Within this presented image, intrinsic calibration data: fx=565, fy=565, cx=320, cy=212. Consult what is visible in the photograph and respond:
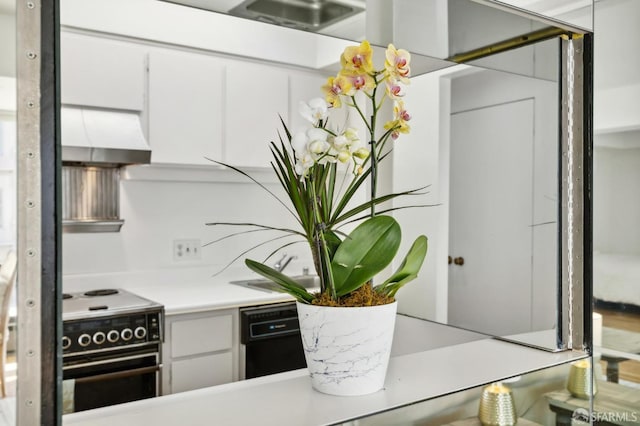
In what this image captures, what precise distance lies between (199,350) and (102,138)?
112 centimetres

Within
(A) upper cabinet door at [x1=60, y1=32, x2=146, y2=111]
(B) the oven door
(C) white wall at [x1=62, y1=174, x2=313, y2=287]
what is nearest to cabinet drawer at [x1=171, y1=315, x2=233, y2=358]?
(B) the oven door

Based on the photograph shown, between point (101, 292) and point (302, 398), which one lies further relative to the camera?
point (101, 292)

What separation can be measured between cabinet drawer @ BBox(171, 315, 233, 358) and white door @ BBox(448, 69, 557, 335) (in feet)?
5.50

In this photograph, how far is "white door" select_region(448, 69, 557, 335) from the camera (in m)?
3.26

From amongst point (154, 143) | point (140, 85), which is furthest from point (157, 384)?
point (140, 85)

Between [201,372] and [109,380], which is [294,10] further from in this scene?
[201,372]

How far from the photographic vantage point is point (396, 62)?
86 cm

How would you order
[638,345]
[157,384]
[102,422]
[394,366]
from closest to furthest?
[102,422], [394,366], [638,345], [157,384]

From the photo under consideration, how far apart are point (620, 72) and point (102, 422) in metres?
1.86

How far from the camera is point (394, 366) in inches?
41.6

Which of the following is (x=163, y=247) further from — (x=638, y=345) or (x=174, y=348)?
(x=638, y=345)

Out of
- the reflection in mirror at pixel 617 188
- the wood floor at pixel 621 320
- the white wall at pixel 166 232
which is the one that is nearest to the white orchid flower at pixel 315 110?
the reflection in mirror at pixel 617 188

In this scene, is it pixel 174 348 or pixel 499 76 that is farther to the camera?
pixel 499 76

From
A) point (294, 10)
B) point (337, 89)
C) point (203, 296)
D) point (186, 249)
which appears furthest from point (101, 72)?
point (337, 89)
